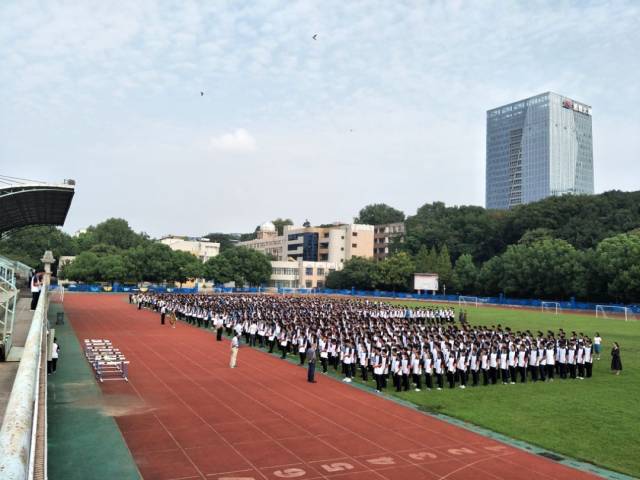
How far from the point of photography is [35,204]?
23.4 m

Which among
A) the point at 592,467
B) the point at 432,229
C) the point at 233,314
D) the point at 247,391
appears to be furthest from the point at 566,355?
the point at 432,229

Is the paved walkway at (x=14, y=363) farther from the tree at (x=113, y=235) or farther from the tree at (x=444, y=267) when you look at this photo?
the tree at (x=113, y=235)

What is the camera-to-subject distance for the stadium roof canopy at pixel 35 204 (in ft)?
62.8

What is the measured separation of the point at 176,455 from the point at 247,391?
5.26 meters

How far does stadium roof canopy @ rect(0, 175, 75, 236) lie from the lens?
19.2 m

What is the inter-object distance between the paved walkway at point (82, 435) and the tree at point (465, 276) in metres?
59.2

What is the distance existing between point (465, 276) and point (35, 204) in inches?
2213

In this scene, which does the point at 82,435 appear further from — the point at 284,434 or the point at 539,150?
the point at 539,150

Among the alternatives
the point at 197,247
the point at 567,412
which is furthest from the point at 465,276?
the point at 567,412

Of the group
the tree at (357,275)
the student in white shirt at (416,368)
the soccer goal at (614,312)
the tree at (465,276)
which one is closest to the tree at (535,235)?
the tree at (465,276)

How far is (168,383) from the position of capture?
1523 cm

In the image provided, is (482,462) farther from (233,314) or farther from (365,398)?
(233,314)

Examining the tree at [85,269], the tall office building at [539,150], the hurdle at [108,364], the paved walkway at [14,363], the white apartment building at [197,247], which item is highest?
the tall office building at [539,150]

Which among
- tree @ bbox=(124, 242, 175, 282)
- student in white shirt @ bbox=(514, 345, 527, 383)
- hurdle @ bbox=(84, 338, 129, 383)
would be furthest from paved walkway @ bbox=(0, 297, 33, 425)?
tree @ bbox=(124, 242, 175, 282)
